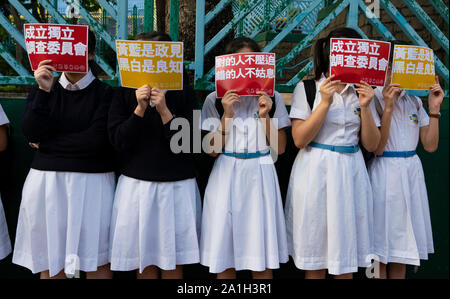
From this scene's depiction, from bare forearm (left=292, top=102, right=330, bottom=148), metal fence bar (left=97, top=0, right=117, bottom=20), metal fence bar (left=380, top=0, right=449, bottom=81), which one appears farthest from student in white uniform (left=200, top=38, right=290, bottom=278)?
metal fence bar (left=380, top=0, right=449, bottom=81)

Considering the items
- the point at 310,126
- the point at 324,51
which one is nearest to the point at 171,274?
the point at 310,126

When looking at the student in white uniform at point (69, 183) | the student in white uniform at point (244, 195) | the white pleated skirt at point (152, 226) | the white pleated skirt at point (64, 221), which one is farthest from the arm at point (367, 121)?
the white pleated skirt at point (64, 221)

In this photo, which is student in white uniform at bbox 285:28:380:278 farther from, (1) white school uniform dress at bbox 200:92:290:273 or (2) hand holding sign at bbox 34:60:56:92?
(2) hand holding sign at bbox 34:60:56:92

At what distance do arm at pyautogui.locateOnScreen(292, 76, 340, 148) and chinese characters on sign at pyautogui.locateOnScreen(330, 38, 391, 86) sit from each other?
8 cm

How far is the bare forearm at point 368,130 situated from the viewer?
8.16ft

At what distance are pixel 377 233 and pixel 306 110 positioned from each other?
960mm

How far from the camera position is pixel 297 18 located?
10.7 feet

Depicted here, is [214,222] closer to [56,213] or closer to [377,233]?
[56,213]

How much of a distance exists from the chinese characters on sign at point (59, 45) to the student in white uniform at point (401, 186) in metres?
1.88

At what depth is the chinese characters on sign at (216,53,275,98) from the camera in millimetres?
2385

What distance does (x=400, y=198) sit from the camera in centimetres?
274

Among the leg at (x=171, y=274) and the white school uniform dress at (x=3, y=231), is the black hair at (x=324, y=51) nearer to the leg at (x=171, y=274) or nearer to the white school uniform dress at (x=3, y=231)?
the leg at (x=171, y=274)

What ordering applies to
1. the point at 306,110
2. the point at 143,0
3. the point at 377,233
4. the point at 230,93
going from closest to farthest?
1. the point at 230,93
2. the point at 306,110
3. the point at 377,233
4. the point at 143,0
